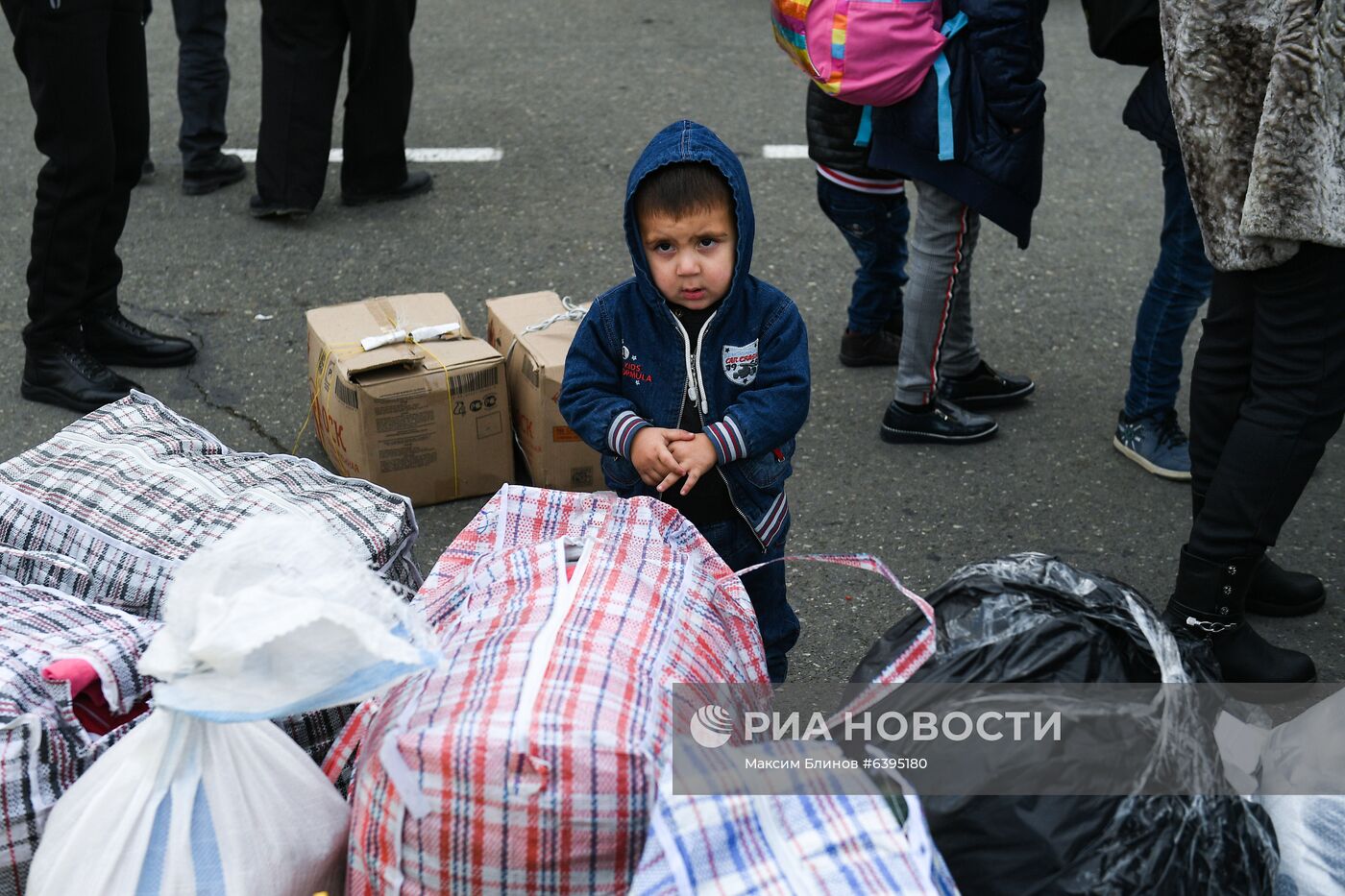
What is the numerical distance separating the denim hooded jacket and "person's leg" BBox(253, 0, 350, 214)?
2.82 m

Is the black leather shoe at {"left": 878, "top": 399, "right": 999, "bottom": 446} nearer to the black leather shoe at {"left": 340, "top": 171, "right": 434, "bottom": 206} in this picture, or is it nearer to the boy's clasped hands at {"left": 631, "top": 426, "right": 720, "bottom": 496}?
the boy's clasped hands at {"left": 631, "top": 426, "right": 720, "bottom": 496}

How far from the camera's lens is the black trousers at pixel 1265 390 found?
7.74 feet

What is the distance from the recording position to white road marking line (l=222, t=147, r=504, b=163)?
554 centimetres

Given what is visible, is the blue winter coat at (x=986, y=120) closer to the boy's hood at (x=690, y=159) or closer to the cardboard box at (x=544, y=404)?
the cardboard box at (x=544, y=404)

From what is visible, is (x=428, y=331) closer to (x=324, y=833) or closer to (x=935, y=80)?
(x=935, y=80)

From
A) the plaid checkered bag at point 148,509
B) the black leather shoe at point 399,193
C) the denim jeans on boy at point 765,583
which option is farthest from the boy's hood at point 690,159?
the black leather shoe at point 399,193

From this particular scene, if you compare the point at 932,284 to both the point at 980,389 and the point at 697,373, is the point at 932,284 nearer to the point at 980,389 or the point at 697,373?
the point at 980,389

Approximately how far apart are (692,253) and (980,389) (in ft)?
5.96

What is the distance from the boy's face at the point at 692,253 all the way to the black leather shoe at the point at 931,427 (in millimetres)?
1478

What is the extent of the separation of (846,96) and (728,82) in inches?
130

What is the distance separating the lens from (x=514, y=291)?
4.42 m

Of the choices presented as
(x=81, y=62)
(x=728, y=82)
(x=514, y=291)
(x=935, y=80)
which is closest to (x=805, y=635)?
(x=935, y=80)

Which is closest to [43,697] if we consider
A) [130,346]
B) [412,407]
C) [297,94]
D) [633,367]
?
[633,367]

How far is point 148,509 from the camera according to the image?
7.01 ft
